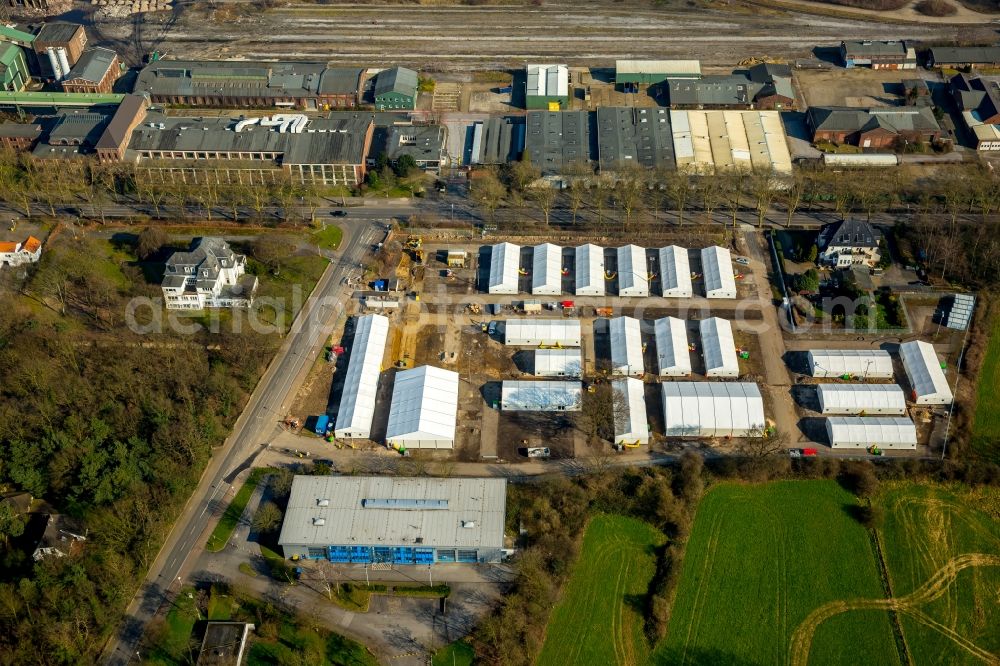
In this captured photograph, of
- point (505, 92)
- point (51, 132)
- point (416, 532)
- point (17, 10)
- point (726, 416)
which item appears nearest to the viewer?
point (416, 532)

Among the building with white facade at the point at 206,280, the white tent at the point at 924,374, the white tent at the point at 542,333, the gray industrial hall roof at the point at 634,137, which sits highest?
the gray industrial hall roof at the point at 634,137

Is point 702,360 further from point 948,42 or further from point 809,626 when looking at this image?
point 948,42

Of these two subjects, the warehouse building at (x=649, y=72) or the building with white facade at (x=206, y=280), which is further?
the warehouse building at (x=649, y=72)

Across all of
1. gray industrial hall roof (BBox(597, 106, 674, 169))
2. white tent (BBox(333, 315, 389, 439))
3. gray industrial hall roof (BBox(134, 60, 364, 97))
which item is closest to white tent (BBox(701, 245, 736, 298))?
gray industrial hall roof (BBox(597, 106, 674, 169))

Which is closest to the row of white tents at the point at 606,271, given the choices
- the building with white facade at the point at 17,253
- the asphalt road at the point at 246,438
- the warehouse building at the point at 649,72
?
the asphalt road at the point at 246,438

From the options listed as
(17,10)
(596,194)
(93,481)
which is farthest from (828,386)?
(17,10)

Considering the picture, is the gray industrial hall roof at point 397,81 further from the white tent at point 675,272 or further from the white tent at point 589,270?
the white tent at point 675,272
